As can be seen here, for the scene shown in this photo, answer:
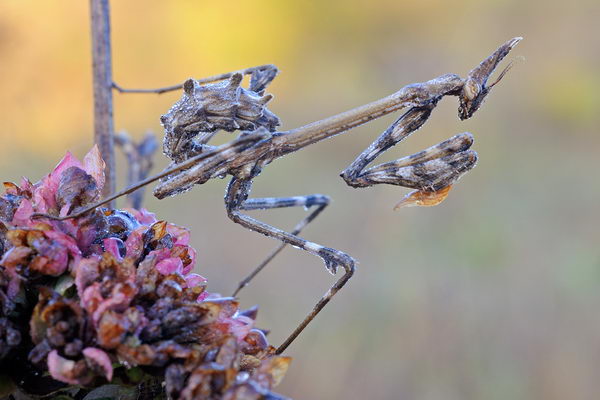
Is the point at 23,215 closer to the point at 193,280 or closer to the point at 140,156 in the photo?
the point at 193,280

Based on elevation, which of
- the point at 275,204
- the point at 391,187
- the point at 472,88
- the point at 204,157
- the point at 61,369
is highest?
the point at 391,187

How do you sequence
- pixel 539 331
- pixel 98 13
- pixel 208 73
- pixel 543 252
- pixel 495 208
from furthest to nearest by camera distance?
1. pixel 208 73
2. pixel 495 208
3. pixel 543 252
4. pixel 539 331
5. pixel 98 13

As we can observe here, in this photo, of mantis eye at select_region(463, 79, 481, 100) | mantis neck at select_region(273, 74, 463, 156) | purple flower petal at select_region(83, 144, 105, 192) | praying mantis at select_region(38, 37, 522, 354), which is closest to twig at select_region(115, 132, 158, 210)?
praying mantis at select_region(38, 37, 522, 354)

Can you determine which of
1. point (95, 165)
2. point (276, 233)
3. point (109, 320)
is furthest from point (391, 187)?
point (109, 320)

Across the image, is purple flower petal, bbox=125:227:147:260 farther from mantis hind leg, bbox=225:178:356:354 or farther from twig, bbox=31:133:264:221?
mantis hind leg, bbox=225:178:356:354

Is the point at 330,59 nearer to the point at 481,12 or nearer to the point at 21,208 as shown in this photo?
the point at 481,12

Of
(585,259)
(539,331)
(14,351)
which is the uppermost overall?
(585,259)

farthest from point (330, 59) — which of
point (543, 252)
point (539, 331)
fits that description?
point (539, 331)
